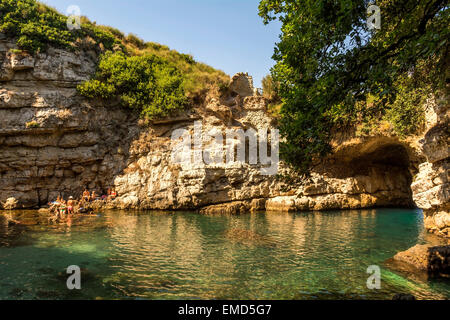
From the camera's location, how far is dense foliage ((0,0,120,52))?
22.9 m

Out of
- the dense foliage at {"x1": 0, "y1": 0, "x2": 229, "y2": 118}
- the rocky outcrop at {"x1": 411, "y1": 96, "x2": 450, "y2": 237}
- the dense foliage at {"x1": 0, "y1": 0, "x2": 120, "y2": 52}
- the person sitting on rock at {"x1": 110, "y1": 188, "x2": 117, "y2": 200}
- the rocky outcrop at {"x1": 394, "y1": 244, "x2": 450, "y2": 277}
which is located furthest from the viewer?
the person sitting on rock at {"x1": 110, "y1": 188, "x2": 117, "y2": 200}

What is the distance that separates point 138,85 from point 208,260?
70.8 ft

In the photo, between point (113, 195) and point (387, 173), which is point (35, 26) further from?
point (387, 173)

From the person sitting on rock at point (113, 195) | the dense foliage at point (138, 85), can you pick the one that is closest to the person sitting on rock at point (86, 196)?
the person sitting on rock at point (113, 195)

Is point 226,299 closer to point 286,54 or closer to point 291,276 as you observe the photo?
point 291,276

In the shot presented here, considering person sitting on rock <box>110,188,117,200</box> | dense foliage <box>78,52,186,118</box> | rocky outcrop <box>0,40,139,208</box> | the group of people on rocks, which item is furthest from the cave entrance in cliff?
the group of people on rocks

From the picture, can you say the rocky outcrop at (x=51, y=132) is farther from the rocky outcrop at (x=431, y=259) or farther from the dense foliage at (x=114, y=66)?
the rocky outcrop at (x=431, y=259)

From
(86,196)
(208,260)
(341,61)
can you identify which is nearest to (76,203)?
(86,196)

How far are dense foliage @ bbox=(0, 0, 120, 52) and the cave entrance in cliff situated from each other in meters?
30.5

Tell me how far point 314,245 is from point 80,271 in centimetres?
1012

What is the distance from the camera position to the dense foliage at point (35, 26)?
22.9 metres

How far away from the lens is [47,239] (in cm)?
1313

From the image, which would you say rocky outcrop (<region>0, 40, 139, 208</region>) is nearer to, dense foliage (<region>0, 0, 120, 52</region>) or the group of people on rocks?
dense foliage (<region>0, 0, 120, 52</region>)
